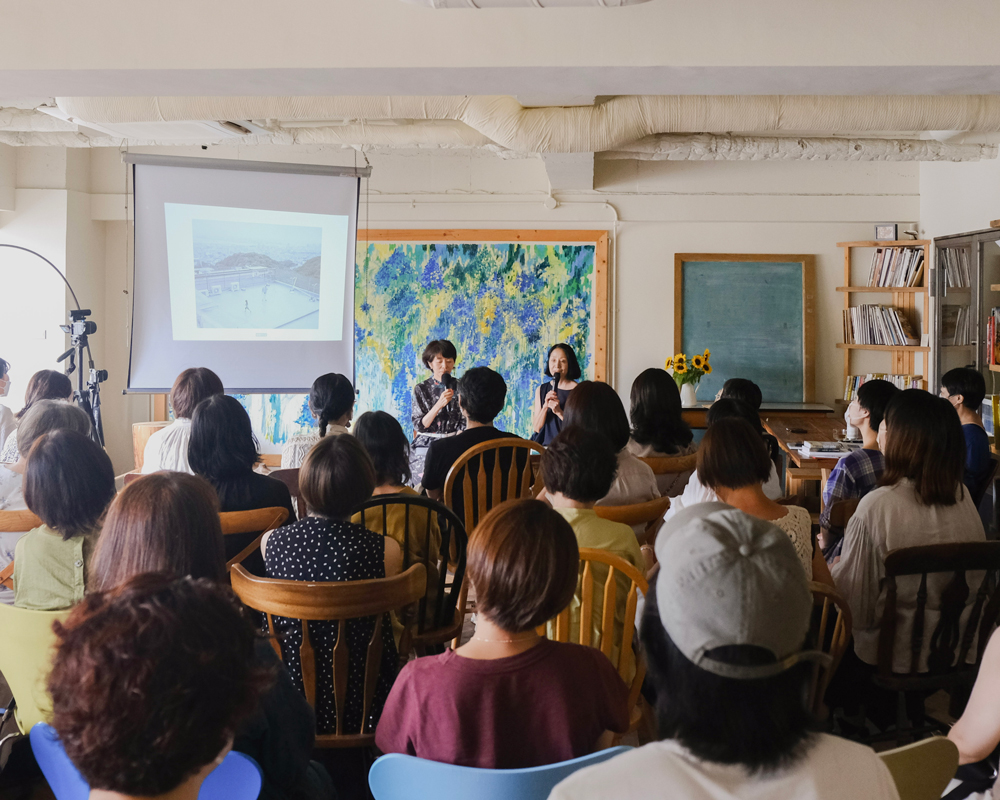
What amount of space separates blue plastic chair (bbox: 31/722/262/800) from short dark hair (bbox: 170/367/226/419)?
2201mm

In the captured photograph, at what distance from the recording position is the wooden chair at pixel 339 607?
1.66 metres

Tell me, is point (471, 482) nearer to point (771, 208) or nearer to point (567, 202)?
point (567, 202)

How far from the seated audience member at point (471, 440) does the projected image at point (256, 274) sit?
5.97 feet

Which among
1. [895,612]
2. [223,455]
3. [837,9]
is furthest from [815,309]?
[223,455]

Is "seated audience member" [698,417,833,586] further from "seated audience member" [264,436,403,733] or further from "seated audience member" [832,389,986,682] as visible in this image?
"seated audience member" [264,436,403,733]

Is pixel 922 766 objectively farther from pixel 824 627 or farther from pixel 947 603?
pixel 947 603

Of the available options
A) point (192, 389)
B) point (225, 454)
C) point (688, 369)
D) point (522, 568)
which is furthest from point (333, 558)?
point (688, 369)

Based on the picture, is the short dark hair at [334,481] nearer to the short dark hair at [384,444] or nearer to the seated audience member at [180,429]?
the short dark hair at [384,444]

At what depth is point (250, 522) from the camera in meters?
2.34

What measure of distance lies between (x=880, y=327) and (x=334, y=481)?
5.39m

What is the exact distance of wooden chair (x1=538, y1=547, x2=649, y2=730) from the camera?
5.74ft

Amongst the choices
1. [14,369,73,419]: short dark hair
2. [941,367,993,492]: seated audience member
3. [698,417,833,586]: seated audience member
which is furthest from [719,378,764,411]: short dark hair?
[14,369,73,419]: short dark hair

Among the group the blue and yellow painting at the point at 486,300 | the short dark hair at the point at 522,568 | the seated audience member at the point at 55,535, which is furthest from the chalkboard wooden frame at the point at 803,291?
the short dark hair at the point at 522,568

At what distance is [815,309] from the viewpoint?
645cm
